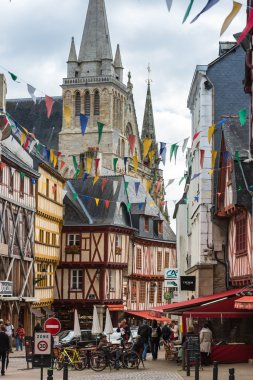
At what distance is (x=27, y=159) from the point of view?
1858 inches

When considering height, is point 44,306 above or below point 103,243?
below

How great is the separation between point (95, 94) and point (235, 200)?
76.4 metres

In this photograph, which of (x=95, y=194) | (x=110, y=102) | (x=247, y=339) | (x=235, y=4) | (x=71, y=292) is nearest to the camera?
(x=235, y=4)

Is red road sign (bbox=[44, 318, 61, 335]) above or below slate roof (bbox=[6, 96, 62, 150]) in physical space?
below

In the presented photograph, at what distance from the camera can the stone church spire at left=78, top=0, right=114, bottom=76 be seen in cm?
9825

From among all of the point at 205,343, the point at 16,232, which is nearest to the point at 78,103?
the point at 16,232

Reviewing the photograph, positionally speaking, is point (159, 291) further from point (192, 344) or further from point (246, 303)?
point (246, 303)

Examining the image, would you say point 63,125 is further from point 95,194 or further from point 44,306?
point 44,306

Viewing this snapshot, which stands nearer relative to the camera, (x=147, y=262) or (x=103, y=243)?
(x=103, y=243)

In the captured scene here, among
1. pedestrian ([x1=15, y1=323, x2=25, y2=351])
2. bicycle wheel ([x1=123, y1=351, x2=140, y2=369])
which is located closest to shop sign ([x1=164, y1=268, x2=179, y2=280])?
pedestrian ([x1=15, y1=323, x2=25, y2=351])

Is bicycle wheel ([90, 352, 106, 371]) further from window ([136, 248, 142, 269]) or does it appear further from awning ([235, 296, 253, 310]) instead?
window ([136, 248, 142, 269])

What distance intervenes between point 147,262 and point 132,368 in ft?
126

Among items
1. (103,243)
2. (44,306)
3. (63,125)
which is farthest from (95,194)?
(63,125)

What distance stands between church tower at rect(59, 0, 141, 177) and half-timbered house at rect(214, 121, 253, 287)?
66882 millimetres
